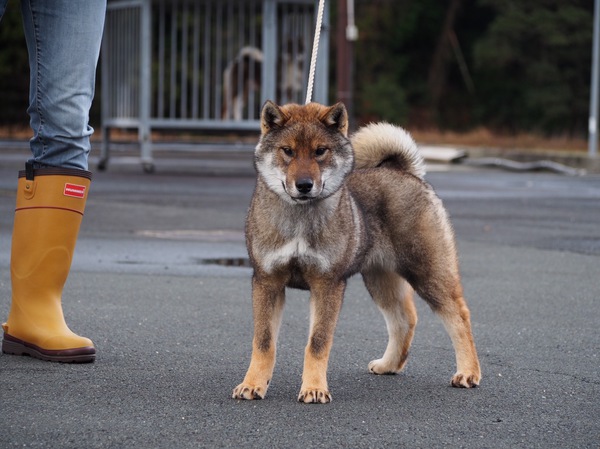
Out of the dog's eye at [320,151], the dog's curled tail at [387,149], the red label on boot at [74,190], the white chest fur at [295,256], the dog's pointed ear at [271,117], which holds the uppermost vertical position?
the dog's pointed ear at [271,117]

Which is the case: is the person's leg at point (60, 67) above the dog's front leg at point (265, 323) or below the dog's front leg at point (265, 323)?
above

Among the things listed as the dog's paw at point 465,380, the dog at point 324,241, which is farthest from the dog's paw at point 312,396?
the dog's paw at point 465,380

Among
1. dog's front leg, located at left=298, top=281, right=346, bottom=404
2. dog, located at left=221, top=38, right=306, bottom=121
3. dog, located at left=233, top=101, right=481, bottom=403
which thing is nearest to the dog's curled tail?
dog, located at left=233, top=101, right=481, bottom=403

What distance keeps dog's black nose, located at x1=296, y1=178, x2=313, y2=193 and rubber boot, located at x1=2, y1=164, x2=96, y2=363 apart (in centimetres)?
113

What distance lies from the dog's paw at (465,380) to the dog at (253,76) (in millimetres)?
12863

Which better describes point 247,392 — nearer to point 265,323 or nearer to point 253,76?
point 265,323

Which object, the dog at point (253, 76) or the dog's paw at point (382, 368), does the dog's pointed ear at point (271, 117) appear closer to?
the dog's paw at point (382, 368)

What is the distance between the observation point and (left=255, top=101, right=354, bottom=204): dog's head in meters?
4.30

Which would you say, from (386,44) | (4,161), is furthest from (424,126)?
(4,161)

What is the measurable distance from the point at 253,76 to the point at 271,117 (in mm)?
13051

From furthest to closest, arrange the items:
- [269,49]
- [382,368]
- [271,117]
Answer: [269,49]
[382,368]
[271,117]

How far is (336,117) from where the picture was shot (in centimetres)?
450

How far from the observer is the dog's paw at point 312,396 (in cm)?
419

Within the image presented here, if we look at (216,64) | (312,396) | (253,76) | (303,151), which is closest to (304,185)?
(303,151)
